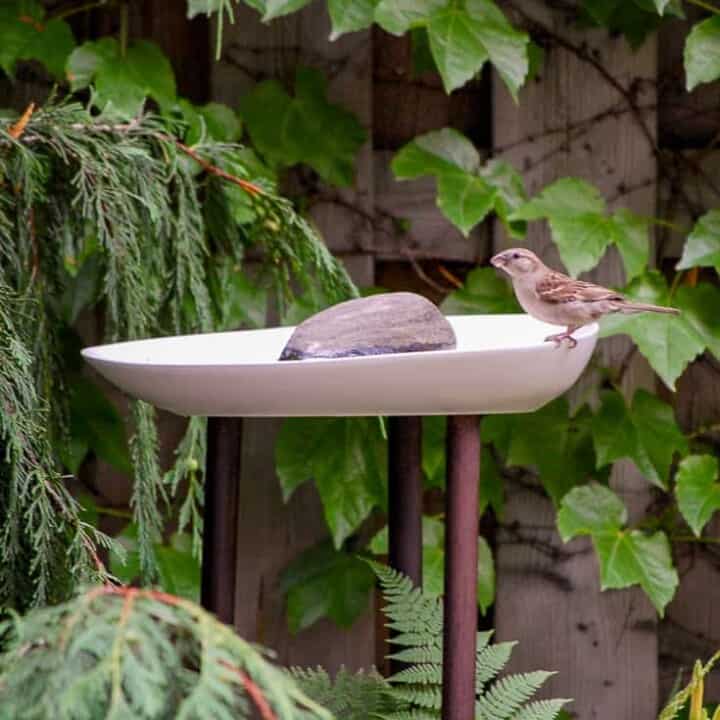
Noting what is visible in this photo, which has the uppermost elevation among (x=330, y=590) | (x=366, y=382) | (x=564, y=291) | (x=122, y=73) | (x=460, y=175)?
(x=122, y=73)

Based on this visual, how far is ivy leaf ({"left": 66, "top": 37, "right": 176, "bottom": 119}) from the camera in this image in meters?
1.91

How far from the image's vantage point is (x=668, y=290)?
203 cm

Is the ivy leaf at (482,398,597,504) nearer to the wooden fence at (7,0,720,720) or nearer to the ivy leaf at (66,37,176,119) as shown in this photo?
the wooden fence at (7,0,720,720)

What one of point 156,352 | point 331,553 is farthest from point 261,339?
point 331,553

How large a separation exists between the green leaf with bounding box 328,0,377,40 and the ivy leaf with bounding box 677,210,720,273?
58 centimetres

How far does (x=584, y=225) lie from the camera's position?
6.46 ft

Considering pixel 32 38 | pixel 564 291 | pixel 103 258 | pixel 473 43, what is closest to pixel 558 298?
pixel 564 291

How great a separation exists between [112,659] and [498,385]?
50cm

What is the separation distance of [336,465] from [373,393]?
909 millimetres

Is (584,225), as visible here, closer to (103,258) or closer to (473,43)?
(473,43)

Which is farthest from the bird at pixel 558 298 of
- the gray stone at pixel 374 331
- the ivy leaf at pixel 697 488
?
the ivy leaf at pixel 697 488

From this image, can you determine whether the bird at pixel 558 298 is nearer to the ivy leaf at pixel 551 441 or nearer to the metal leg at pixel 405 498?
the metal leg at pixel 405 498

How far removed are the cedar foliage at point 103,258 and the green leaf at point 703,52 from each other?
2.02 ft

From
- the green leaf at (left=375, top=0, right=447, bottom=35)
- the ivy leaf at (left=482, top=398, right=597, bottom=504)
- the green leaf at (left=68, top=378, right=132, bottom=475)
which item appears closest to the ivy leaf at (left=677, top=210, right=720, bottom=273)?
the ivy leaf at (left=482, top=398, right=597, bottom=504)
